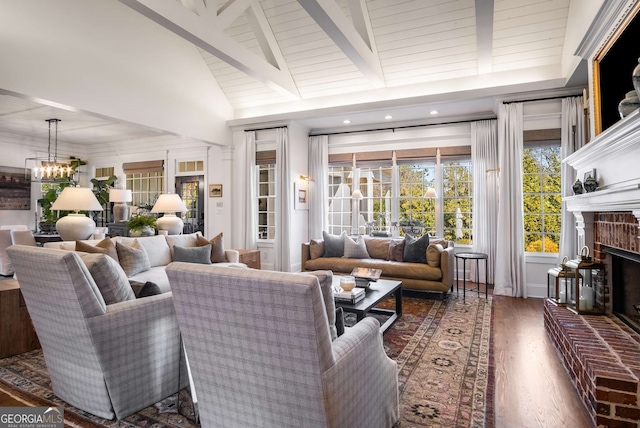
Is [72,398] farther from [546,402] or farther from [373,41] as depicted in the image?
[373,41]

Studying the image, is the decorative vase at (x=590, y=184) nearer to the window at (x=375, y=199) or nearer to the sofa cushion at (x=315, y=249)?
the sofa cushion at (x=315, y=249)

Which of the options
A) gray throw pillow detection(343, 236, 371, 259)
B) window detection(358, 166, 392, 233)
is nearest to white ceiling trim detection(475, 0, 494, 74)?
window detection(358, 166, 392, 233)

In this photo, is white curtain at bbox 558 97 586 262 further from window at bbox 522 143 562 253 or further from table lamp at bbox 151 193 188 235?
table lamp at bbox 151 193 188 235

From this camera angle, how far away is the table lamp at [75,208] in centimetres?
374

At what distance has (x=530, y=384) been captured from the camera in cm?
246

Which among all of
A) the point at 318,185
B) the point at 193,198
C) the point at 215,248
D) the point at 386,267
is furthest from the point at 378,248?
the point at 193,198

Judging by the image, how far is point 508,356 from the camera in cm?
293

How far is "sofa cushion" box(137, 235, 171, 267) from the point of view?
4551 mm

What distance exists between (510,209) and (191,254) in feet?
14.4

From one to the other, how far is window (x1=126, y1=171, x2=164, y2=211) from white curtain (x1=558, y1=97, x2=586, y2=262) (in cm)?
774

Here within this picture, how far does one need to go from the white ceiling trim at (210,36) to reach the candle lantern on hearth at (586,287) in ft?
14.3

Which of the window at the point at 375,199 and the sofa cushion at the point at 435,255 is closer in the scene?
the sofa cushion at the point at 435,255

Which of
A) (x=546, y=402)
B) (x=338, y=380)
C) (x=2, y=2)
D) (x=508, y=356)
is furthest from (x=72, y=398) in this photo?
(x=2, y=2)

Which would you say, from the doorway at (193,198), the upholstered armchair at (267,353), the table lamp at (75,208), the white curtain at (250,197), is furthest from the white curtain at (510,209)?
the doorway at (193,198)
